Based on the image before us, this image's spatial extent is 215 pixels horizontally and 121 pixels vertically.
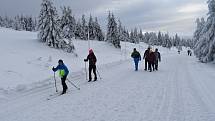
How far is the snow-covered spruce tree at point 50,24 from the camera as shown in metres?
35.9

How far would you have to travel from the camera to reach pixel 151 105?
920 cm

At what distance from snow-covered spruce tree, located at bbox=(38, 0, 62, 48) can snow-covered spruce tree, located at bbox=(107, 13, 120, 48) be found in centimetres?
3516

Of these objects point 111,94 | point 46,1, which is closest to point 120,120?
point 111,94

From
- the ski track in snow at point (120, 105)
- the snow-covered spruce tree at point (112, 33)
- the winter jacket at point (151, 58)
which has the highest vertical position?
the snow-covered spruce tree at point (112, 33)

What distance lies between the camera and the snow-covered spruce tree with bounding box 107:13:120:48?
2803 inches

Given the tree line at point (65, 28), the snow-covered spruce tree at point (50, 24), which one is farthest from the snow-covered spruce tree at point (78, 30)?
the snow-covered spruce tree at point (50, 24)

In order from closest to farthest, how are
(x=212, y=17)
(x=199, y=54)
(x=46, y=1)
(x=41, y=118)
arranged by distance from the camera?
(x=41, y=118)
(x=212, y=17)
(x=199, y=54)
(x=46, y=1)

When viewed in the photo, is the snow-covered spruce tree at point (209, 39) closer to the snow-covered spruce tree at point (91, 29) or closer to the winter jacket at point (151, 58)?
the winter jacket at point (151, 58)

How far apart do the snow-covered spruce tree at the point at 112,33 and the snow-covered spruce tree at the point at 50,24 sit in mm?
35165

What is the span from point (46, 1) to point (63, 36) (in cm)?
489

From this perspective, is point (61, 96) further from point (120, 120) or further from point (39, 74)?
point (39, 74)

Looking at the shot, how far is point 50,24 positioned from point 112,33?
37.4 m

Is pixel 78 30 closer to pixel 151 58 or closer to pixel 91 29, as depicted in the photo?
pixel 91 29

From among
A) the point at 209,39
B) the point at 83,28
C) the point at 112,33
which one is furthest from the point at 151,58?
the point at 83,28
